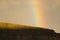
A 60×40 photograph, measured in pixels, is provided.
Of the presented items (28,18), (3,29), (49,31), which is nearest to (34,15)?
(28,18)

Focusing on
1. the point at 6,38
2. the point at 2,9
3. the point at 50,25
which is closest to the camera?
the point at 6,38

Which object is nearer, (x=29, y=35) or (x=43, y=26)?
(x=29, y=35)

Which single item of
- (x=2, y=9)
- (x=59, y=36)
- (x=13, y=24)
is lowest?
(x=59, y=36)

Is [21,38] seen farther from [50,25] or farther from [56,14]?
[56,14]

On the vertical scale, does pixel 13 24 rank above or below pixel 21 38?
above
